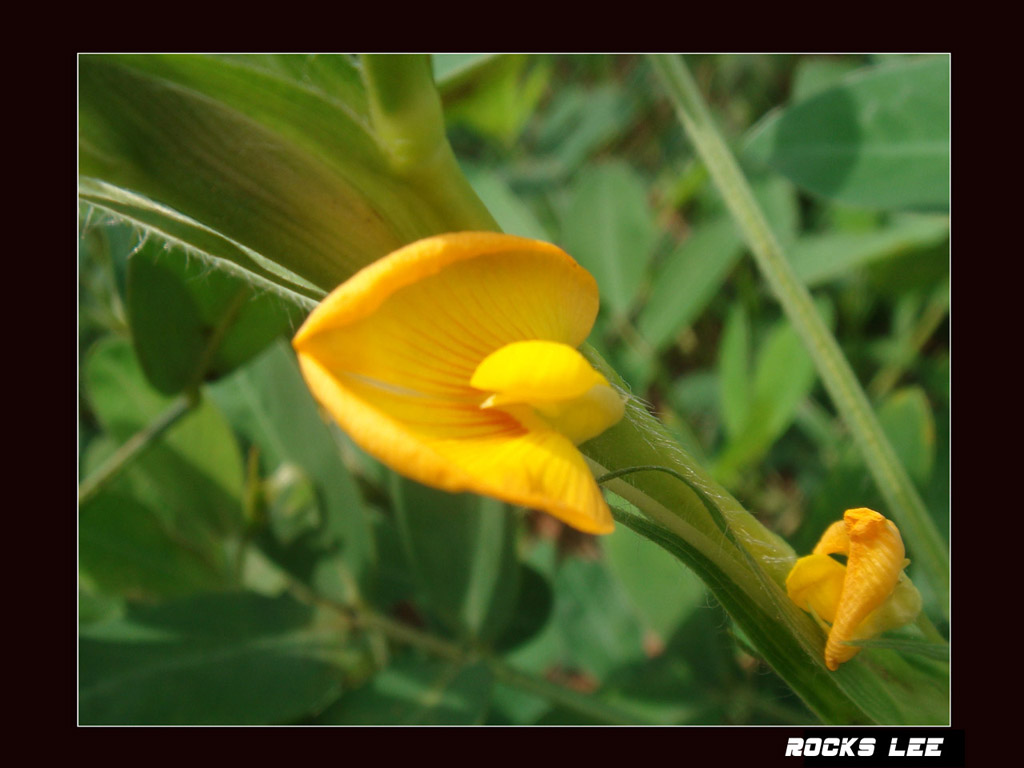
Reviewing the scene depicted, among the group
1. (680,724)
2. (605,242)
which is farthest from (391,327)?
(605,242)

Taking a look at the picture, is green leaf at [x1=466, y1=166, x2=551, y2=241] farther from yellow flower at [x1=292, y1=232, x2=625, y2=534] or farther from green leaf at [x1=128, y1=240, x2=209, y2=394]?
yellow flower at [x1=292, y1=232, x2=625, y2=534]

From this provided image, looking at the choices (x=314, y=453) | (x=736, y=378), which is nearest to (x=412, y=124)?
(x=314, y=453)

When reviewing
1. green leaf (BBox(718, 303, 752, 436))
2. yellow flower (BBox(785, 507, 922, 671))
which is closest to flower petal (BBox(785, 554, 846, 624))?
yellow flower (BBox(785, 507, 922, 671))

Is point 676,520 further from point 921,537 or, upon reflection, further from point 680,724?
point 680,724

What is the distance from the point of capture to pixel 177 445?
128cm

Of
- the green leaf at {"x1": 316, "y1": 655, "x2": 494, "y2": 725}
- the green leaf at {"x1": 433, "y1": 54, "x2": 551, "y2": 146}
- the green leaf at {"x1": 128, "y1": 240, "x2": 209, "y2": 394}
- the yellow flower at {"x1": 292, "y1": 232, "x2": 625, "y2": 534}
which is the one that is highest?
the green leaf at {"x1": 433, "y1": 54, "x2": 551, "y2": 146}

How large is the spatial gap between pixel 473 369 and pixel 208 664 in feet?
2.26

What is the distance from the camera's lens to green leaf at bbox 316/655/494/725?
1.06 metres

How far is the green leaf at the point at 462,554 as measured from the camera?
3.84 feet

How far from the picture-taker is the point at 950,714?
759 mm

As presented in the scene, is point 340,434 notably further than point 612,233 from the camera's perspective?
No

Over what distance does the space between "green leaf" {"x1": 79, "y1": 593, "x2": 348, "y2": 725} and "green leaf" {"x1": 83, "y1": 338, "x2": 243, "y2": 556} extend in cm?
18

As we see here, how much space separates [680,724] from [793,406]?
0.55 m

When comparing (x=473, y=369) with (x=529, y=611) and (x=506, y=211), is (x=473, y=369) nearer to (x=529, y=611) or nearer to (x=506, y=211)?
(x=529, y=611)
